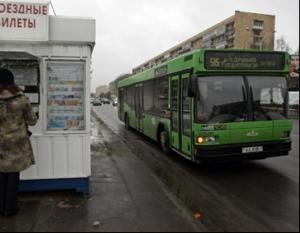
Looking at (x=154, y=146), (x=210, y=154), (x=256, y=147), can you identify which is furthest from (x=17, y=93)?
(x=154, y=146)

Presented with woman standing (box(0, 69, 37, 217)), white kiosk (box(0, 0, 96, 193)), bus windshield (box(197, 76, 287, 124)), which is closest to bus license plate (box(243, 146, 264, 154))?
bus windshield (box(197, 76, 287, 124))

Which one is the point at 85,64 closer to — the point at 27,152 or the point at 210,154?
the point at 27,152

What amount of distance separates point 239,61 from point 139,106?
284 inches

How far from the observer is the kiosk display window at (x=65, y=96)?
6.14m

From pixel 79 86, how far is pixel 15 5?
154cm

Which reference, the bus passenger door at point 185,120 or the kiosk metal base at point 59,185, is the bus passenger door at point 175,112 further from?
the kiosk metal base at point 59,185

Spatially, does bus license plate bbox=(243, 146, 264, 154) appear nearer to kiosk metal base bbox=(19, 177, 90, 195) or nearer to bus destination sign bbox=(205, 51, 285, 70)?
bus destination sign bbox=(205, 51, 285, 70)

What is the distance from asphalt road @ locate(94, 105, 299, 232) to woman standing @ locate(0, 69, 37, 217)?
252 centimetres

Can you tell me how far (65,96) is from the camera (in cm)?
621

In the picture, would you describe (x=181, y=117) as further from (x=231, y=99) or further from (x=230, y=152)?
(x=230, y=152)

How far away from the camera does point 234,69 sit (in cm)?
808

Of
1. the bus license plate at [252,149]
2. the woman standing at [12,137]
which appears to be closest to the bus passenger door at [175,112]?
the bus license plate at [252,149]

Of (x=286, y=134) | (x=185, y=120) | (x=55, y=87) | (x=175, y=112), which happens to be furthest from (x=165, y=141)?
(x=55, y=87)

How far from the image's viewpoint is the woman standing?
5.24m
